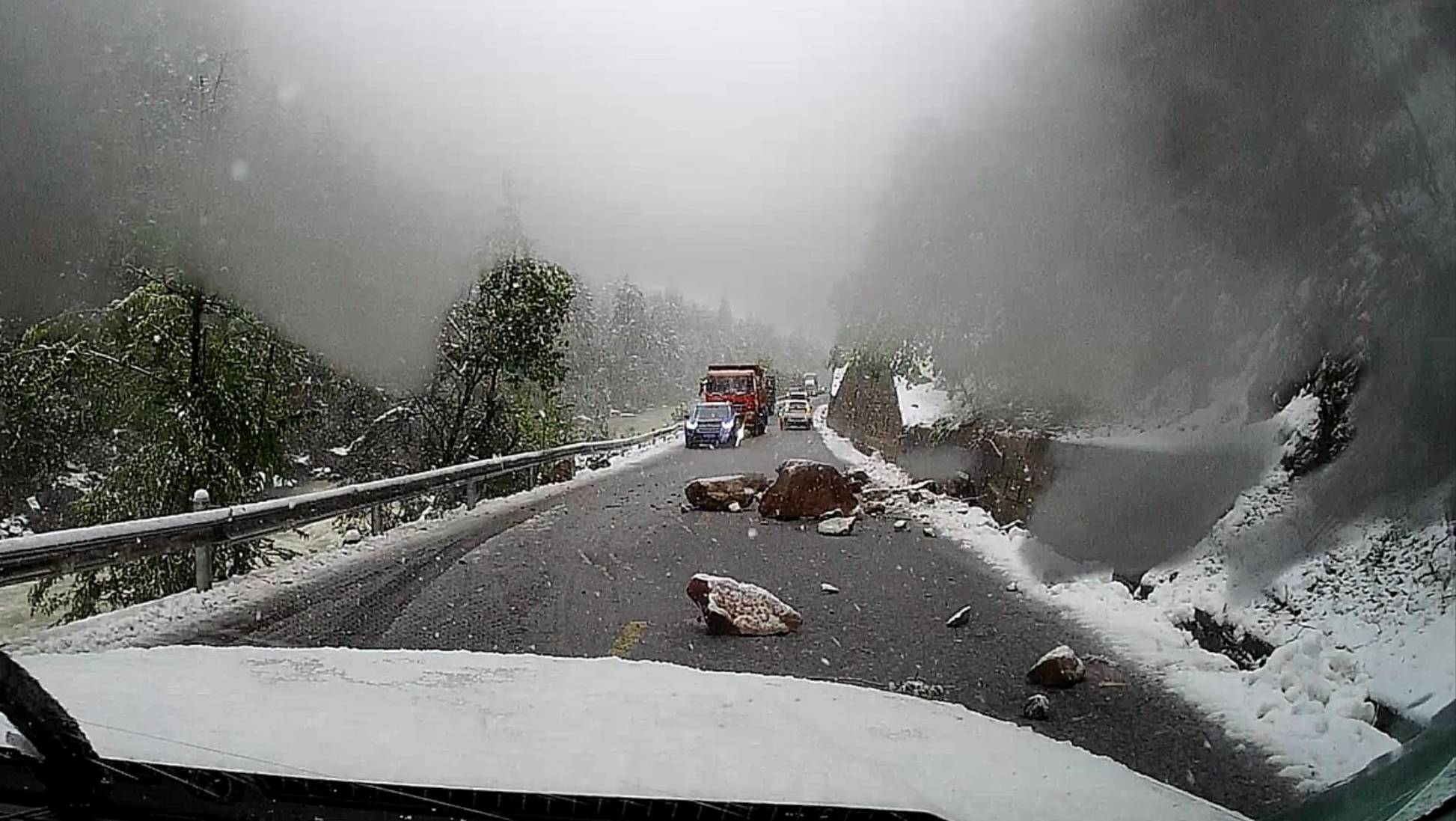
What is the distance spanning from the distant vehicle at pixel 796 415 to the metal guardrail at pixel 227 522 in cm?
44

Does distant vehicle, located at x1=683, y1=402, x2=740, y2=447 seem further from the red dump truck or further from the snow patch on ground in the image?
the snow patch on ground

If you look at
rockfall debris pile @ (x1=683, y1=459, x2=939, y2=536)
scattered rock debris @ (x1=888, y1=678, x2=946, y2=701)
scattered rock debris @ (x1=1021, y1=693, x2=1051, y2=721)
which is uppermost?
rockfall debris pile @ (x1=683, y1=459, x2=939, y2=536)

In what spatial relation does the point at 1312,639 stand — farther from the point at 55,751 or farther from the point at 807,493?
the point at 55,751

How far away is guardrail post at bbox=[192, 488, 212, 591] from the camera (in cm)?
366

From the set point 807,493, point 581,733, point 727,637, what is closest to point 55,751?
point 581,733

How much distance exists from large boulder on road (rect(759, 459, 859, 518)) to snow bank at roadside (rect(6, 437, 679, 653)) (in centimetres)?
52

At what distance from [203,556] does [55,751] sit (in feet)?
4.71

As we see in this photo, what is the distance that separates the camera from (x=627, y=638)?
3.32 m

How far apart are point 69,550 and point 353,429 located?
104 cm

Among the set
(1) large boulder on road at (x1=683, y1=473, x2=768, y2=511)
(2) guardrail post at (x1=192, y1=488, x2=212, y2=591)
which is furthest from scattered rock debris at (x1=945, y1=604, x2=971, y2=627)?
(2) guardrail post at (x1=192, y1=488, x2=212, y2=591)

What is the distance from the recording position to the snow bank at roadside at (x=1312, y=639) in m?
2.53

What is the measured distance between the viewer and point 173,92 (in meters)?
3.65

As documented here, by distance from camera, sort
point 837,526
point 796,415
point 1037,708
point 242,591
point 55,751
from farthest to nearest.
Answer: point 796,415, point 242,591, point 837,526, point 1037,708, point 55,751

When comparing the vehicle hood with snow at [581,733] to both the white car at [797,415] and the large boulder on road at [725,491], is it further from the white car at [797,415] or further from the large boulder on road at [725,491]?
the white car at [797,415]
